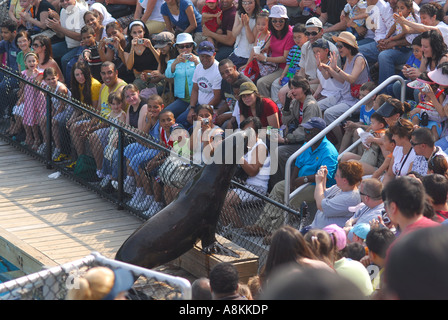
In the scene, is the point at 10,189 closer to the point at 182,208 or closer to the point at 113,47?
the point at 113,47

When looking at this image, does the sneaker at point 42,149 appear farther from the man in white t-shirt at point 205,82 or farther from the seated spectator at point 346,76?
the seated spectator at point 346,76

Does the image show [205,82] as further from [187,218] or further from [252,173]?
[187,218]

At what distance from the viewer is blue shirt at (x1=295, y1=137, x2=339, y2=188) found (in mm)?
8094

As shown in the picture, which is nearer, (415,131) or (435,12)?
(415,131)

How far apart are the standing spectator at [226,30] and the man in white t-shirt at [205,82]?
1166mm

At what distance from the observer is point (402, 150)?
7.36m

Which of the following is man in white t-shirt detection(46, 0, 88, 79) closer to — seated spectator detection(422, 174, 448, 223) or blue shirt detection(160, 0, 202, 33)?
blue shirt detection(160, 0, 202, 33)

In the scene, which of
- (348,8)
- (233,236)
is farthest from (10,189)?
(348,8)

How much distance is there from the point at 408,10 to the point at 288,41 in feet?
5.66

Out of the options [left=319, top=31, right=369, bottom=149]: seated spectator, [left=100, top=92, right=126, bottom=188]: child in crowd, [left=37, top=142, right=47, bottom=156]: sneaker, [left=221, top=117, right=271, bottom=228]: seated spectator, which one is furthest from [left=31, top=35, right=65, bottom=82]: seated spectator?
[left=319, top=31, right=369, bottom=149]: seated spectator


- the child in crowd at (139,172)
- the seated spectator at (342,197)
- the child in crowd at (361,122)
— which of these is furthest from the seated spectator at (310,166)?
the child in crowd at (139,172)

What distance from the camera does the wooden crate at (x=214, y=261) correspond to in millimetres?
6949

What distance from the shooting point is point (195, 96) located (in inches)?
407

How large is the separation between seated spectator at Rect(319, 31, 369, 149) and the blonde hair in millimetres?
5762
